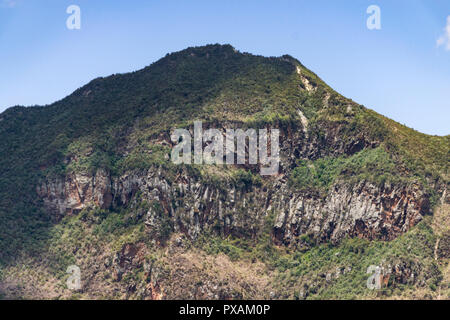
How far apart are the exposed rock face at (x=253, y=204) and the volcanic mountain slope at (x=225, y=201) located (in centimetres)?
21

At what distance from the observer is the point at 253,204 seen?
520 feet

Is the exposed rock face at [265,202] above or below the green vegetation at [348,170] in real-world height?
below

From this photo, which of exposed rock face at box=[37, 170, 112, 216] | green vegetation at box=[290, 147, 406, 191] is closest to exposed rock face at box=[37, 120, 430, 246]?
exposed rock face at box=[37, 170, 112, 216]

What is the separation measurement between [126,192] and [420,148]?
52128 millimetres

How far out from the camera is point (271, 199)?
159250mm

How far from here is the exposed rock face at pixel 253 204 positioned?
147 m

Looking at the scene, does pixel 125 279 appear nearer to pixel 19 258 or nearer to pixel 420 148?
pixel 19 258

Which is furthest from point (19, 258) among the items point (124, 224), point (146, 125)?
point (146, 125)

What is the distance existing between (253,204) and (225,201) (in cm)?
560

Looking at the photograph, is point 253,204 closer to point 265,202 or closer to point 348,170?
point 265,202

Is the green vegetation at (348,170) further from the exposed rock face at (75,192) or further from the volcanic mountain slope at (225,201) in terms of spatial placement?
the exposed rock face at (75,192)

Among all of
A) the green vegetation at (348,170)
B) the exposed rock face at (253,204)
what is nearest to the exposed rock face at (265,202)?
the exposed rock face at (253,204)

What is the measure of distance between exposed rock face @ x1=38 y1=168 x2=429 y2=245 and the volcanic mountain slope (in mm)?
213

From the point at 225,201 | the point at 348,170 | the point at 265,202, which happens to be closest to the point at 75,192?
the point at 225,201
